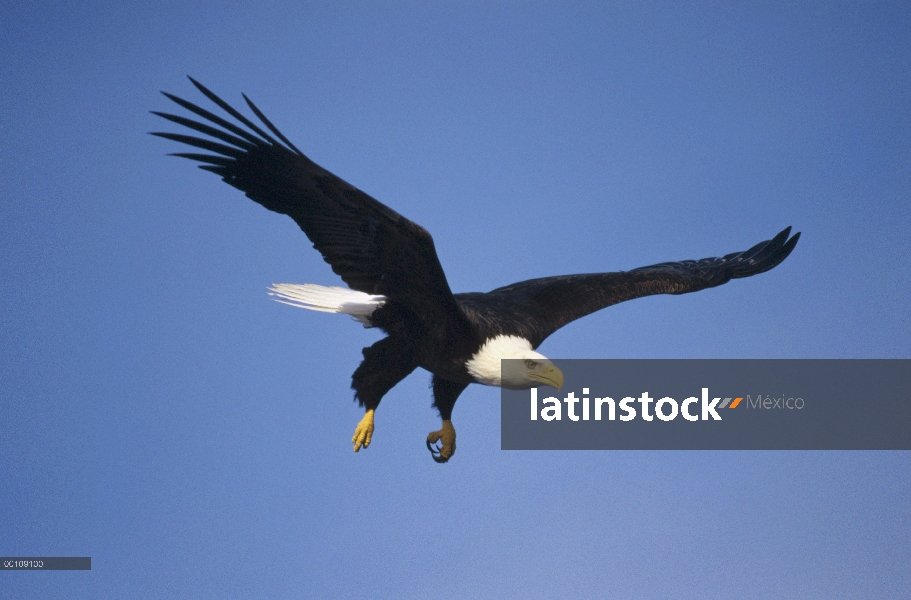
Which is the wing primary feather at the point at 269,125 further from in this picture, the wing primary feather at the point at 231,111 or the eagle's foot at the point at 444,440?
the eagle's foot at the point at 444,440

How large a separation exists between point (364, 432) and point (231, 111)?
2.05 m

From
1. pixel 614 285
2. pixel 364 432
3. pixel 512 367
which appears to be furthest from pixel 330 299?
pixel 614 285

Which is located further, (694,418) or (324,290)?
(694,418)

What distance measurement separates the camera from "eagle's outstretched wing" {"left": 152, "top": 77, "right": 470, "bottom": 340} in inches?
184

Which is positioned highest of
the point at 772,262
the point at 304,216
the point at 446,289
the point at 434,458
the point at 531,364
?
the point at 772,262

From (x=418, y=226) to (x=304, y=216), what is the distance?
58cm

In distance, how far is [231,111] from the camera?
4.50 m

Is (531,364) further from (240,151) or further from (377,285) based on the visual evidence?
(240,151)

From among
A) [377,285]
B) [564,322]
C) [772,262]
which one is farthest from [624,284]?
[377,285]

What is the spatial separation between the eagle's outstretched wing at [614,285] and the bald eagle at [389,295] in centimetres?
1

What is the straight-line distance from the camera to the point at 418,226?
185 inches

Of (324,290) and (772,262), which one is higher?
(772,262)

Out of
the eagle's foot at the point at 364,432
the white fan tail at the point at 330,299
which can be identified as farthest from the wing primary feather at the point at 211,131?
the eagle's foot at the point at 364,432

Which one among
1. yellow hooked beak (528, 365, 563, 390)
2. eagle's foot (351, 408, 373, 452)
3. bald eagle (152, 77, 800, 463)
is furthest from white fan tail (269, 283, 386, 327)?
yellow hooked beak (528, 365, 563, 390)
